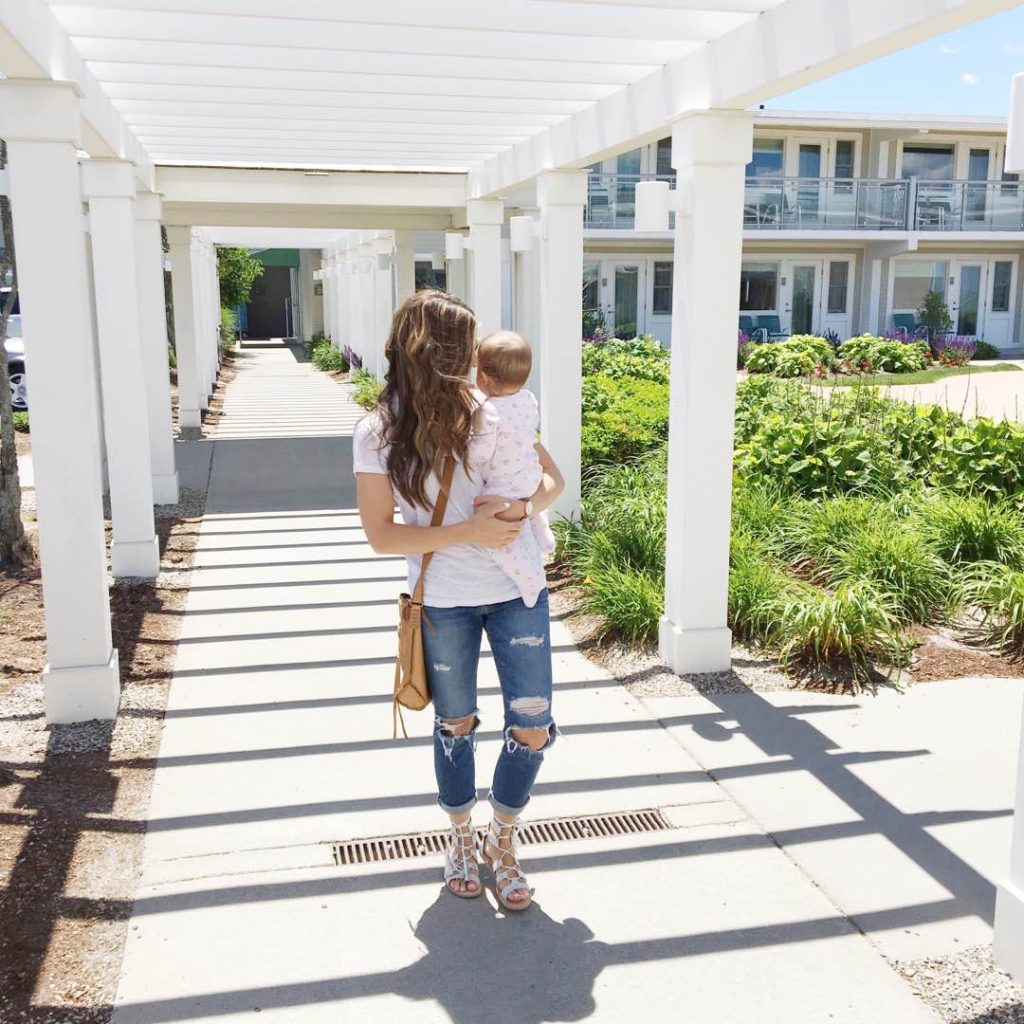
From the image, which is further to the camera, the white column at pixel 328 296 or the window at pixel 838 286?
the white column at pixel 328 296

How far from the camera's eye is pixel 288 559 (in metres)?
7.95

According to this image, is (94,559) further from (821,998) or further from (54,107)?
(821,998)

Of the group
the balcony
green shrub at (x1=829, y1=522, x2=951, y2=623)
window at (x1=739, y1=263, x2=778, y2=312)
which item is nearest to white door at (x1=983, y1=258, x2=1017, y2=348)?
the balcony

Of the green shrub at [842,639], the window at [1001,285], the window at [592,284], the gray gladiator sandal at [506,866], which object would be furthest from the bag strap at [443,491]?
the window at [1001,285]

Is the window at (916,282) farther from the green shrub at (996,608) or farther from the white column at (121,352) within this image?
the white column at (121,352)

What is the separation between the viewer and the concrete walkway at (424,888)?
2984mm

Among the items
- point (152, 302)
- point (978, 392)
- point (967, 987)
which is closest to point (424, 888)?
point (967, 987)

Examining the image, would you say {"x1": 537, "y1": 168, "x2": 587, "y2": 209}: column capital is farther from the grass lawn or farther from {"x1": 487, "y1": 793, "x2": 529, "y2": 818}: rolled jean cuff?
the grass lawn

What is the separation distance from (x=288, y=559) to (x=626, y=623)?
9.92 feet

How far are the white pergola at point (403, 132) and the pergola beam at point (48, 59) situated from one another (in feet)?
0.05

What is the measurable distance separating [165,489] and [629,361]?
811 centimetres

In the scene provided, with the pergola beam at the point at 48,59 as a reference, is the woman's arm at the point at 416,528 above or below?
below

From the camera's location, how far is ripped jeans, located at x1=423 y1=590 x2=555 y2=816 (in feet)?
10.3

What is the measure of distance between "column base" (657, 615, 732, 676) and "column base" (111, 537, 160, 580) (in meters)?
3.68
